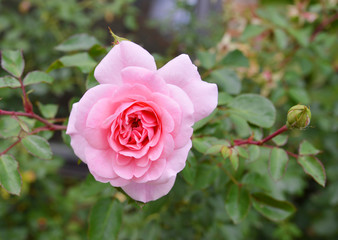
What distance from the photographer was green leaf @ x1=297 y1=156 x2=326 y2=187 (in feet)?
1.84

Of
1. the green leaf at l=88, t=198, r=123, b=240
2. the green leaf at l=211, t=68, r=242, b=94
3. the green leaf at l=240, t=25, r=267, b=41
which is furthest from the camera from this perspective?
the green leaf at l=240, t=25, r=267, b=41

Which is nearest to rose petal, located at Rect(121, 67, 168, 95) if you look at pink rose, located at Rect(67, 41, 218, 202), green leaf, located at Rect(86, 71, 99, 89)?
pink rose, located at Rect(67, 41, 218, 202)

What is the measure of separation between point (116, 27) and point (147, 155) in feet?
5.96

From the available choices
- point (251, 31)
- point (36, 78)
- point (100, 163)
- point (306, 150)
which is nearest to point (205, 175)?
point (306, 150)

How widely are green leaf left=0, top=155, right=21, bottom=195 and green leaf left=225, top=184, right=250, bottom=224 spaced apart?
0.43 meters

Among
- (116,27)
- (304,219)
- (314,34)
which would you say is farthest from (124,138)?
(116,27)

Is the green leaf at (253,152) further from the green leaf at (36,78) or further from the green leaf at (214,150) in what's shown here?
the green leaf at (36,78)

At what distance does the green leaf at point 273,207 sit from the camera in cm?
67

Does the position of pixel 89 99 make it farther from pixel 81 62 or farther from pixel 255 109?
pixel 255 109

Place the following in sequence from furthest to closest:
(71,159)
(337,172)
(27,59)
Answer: (71,159)
(27,59)
(337,172)

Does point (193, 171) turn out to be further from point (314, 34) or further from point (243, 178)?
point (314, 34)

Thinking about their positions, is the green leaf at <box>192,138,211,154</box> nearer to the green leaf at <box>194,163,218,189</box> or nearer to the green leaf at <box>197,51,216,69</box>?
the green leaf at <box>194,163,218,189</box>

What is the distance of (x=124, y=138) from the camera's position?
440 millimetres

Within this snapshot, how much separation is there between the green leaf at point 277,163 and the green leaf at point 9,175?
1.55 ft
